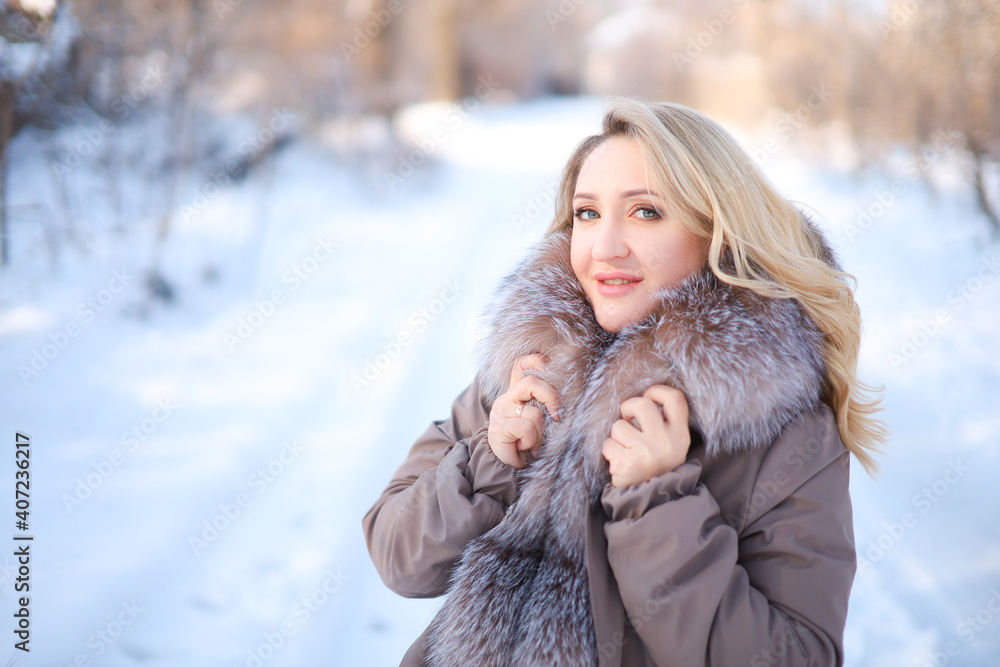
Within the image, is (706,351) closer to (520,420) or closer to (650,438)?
(650,438)

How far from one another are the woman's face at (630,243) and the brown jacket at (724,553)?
0.41m

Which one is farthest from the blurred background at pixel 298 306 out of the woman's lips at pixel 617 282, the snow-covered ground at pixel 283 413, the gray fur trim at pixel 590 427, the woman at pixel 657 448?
the gray fur trim at pixel 590 427

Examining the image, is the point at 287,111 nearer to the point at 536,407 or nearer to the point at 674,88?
the point at 536,407

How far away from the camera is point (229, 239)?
645 centimetres

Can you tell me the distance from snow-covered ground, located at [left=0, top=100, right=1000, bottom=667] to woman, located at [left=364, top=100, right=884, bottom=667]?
381mm

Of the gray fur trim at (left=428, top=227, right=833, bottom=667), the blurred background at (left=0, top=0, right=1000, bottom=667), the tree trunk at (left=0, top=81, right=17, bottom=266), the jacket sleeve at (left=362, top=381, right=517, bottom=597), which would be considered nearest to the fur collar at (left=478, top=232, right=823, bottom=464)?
the gray fur trim at (left=428, top=227, right=833, bottom=667)

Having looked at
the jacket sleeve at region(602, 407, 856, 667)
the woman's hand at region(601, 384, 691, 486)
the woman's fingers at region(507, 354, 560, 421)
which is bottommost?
the jacket sleeve at region(602, 407, 856, 667)

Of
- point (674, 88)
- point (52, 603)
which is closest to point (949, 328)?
point (52, 603)

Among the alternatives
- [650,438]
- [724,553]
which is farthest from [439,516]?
[724,553]

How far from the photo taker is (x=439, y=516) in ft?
5.00

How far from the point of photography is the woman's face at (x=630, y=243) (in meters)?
1.51

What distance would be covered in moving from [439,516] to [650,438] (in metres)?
0.59

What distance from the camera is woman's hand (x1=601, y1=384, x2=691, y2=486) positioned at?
4.29ft

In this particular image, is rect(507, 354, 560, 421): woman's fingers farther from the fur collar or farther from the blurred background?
the blurred background
